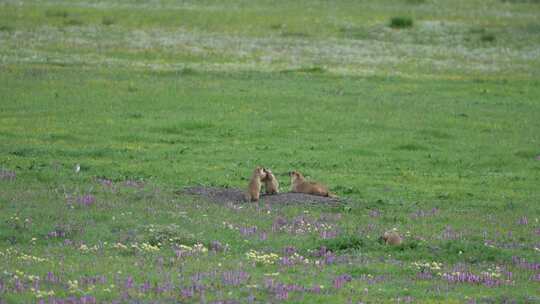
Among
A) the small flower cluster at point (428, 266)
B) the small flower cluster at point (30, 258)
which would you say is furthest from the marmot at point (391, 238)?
the small flower cluster at point (30, 258)

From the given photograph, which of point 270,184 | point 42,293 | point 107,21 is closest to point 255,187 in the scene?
point 270,184

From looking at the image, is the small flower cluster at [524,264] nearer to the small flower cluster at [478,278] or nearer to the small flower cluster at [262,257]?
the small flower cluster at [478,278]

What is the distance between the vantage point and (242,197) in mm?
18828

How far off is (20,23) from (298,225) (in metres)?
43.1

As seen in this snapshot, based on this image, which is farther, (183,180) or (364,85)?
(364,85)

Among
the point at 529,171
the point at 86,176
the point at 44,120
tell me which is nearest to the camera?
the point at 86,176

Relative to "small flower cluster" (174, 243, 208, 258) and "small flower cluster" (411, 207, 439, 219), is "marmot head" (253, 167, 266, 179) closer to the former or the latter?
"small flower cluster" (411, 207, 439, 219)

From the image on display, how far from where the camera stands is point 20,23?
55.4m

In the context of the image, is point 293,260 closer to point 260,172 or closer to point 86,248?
point 86,248

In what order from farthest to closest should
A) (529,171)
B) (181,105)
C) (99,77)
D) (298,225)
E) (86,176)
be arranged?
(99,77), (181,105), (529,171), (86,176), (298,225)

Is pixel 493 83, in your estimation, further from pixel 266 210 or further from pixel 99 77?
pixel 266 210

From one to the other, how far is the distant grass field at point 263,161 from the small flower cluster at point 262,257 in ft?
0.14

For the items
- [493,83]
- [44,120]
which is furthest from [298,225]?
[493,83]

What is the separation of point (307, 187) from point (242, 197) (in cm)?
144
